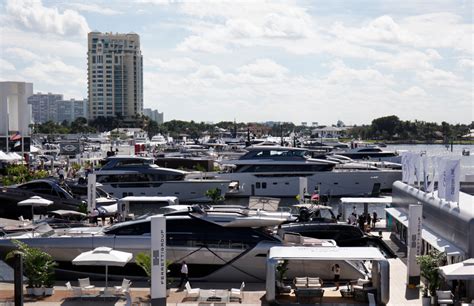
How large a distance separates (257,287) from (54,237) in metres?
6.99

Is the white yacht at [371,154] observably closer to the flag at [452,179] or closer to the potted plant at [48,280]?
the flag at [452,179]

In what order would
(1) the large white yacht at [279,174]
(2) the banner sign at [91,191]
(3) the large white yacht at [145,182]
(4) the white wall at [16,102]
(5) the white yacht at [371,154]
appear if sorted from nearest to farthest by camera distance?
(2) the banner sign at [91,191]
(3) the large white yacht at [145,182]
(1) the large white yacht at [279,174]
(4) the white wall at [16,102]
(5) the white yacht at [371,154]

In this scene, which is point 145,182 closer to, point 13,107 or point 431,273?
point 13,107

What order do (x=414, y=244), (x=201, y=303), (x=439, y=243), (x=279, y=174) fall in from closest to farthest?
(x=201, y=303)
(x=414, y=244)
(x=439, y=243)
(x=279, y=174)

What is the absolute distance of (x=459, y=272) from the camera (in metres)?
18.4

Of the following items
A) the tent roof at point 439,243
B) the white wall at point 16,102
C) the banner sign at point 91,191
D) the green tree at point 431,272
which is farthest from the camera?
the white wall at point 16,102

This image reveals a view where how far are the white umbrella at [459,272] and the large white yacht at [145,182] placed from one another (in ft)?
134

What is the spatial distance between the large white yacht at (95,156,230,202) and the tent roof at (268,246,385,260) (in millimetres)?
38496

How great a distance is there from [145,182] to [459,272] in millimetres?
41964

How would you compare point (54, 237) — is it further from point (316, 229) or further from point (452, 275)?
point (452, 275)

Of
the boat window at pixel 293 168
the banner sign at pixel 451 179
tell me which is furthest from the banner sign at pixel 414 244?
the boat window at pixel 293 168

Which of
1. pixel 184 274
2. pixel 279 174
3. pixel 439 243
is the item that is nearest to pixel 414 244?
pixel 439 243

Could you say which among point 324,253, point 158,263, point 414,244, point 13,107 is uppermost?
point 13,107

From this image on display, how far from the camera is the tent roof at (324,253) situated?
1931 cm
